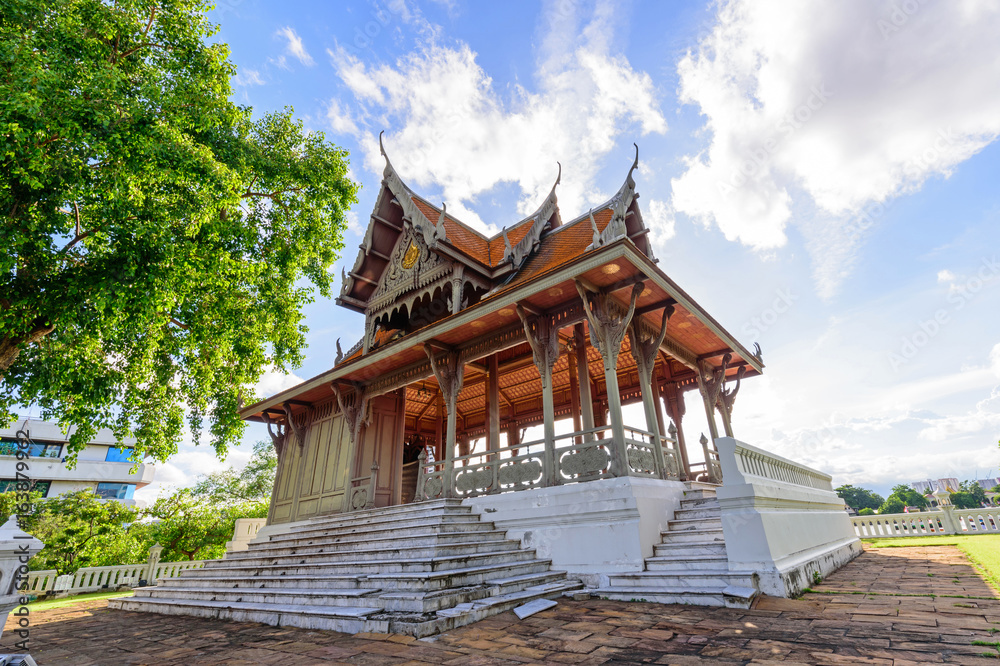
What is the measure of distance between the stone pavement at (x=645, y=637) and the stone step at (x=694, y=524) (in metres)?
1.30

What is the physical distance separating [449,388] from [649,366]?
4.00 m

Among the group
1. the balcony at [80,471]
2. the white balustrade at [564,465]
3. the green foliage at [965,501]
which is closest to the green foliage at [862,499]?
the green foliage at [965,501]

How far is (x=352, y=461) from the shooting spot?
10812 mm

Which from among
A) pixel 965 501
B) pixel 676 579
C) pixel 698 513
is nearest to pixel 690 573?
pixel 676 579

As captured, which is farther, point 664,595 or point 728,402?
point 728,402

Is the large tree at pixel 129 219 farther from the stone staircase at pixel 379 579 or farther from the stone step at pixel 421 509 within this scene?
the stone step at pixel 421 509

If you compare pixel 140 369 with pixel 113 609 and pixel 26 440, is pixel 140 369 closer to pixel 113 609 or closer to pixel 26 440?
pixel 113 609

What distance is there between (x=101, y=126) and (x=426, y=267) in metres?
6.69

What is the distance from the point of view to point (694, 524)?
6.40 meters

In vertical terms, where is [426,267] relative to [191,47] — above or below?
below

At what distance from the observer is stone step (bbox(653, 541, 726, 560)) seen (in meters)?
5.65

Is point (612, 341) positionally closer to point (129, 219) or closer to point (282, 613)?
point (282, 613)

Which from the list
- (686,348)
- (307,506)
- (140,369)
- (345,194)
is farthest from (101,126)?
(686,348)

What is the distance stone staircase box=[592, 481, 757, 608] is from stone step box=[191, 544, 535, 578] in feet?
4.81
